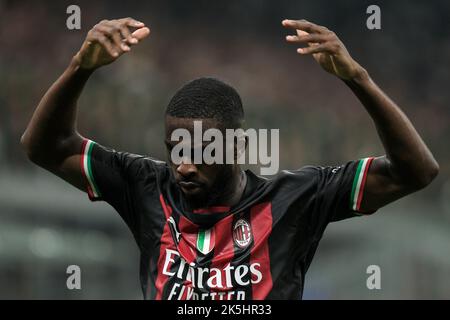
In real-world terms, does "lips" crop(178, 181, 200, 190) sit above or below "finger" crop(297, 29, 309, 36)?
below

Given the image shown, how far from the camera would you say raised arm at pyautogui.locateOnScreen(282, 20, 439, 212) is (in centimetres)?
298

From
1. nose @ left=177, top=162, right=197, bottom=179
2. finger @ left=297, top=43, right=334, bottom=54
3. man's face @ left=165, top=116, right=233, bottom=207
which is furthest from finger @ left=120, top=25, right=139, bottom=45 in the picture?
finger @ left=297, top=43, right=334, bottom=54

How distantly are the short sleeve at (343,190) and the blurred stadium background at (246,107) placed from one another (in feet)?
20.3

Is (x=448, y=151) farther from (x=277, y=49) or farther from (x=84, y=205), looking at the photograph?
(x=84, y=205)

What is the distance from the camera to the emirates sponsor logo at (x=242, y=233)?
341cm

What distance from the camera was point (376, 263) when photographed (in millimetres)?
9930

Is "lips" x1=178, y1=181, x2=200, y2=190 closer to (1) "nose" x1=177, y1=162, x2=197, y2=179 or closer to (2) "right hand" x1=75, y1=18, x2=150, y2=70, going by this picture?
(1) "nose" x1=177, y1=162, x2=197, y2=179

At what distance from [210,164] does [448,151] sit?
319 inches

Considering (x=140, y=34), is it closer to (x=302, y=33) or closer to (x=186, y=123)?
(x=186, y=123)

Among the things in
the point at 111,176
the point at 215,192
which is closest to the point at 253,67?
the point at 111,176

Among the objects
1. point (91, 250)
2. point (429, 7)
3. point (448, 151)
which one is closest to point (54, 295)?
point (91, 250)

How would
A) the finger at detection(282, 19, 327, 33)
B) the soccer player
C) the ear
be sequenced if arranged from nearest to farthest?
the finger at detection(282, 19, 327, 33) < the soccer player < the ear

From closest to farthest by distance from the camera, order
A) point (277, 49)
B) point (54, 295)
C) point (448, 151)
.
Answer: point (54, 295)
point (448, 151)
point (277, 49)

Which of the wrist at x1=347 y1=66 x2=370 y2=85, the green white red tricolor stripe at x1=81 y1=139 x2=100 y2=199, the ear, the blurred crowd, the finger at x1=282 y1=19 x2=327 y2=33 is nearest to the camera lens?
the finger at x1=282 y1=19 x2=327 y2=33
